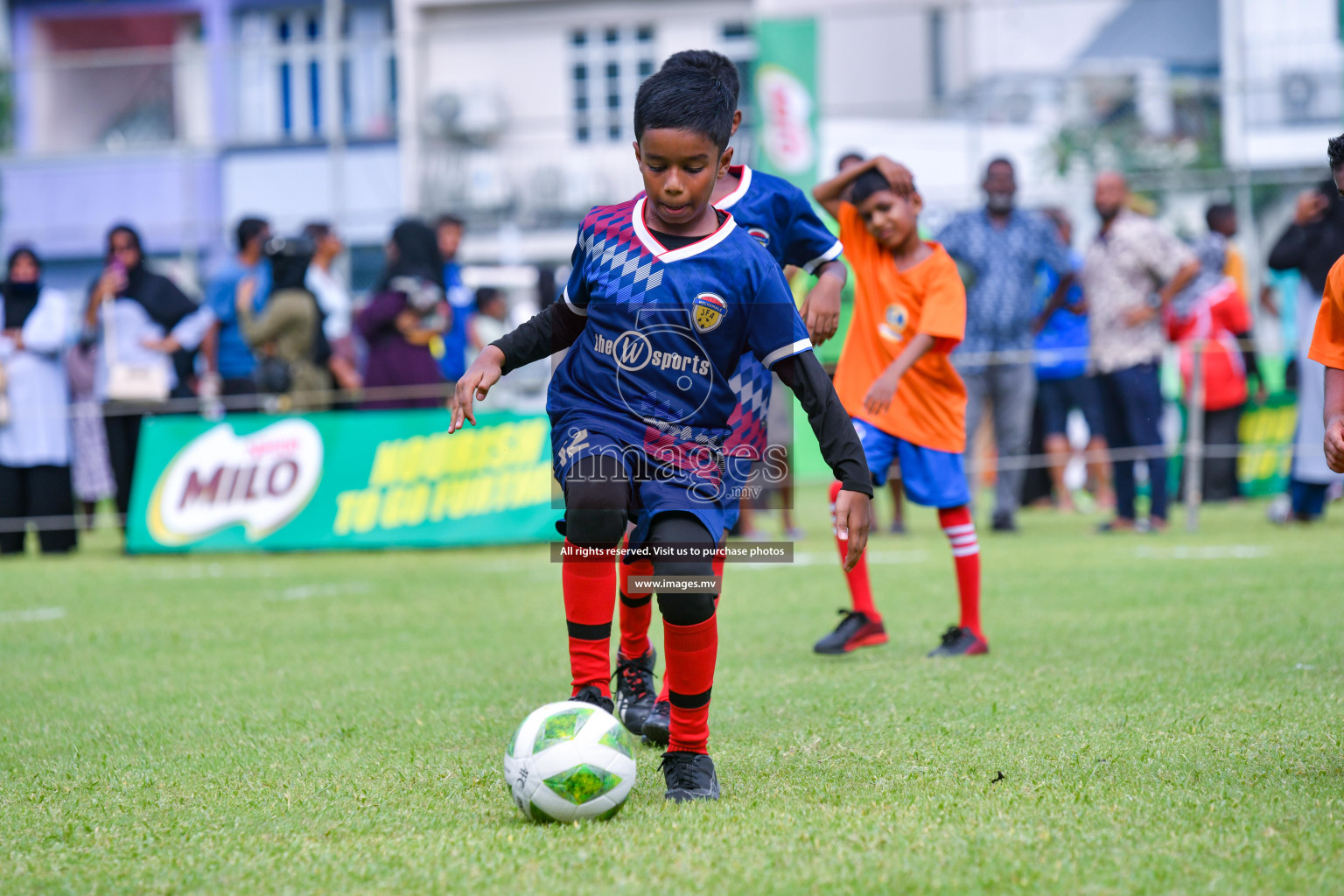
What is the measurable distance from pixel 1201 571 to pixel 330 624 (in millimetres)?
4483

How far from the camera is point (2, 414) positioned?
10.6 metres

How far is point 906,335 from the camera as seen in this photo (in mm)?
5949

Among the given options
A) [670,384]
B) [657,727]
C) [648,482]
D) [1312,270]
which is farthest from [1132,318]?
[648,482]

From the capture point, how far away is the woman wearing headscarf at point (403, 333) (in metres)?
10.8

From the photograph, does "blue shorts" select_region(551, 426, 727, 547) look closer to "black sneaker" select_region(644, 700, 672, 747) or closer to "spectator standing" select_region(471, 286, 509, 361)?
"black sneaker" select_region(644, 700, 672, 747)

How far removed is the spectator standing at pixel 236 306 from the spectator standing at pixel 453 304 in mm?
1360

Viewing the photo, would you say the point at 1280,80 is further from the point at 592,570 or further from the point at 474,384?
the point at 474,384

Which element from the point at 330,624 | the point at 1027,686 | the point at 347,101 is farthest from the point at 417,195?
the point at 1027,686

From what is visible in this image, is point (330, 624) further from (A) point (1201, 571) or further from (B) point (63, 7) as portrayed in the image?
→ (B) point (63, 7)

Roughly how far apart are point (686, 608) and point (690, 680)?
174 millimetres

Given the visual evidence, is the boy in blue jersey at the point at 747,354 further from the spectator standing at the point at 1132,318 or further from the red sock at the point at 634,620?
the spectator standing at the point at 1132,318

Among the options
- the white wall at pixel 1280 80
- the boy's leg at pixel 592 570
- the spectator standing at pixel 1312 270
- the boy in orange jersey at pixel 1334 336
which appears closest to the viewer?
the boy's leg at pixel 592 570

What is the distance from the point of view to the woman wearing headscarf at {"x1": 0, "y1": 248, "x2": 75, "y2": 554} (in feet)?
35.1

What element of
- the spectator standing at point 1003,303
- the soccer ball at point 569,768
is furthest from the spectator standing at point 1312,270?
the soccer ball at point 569,768
